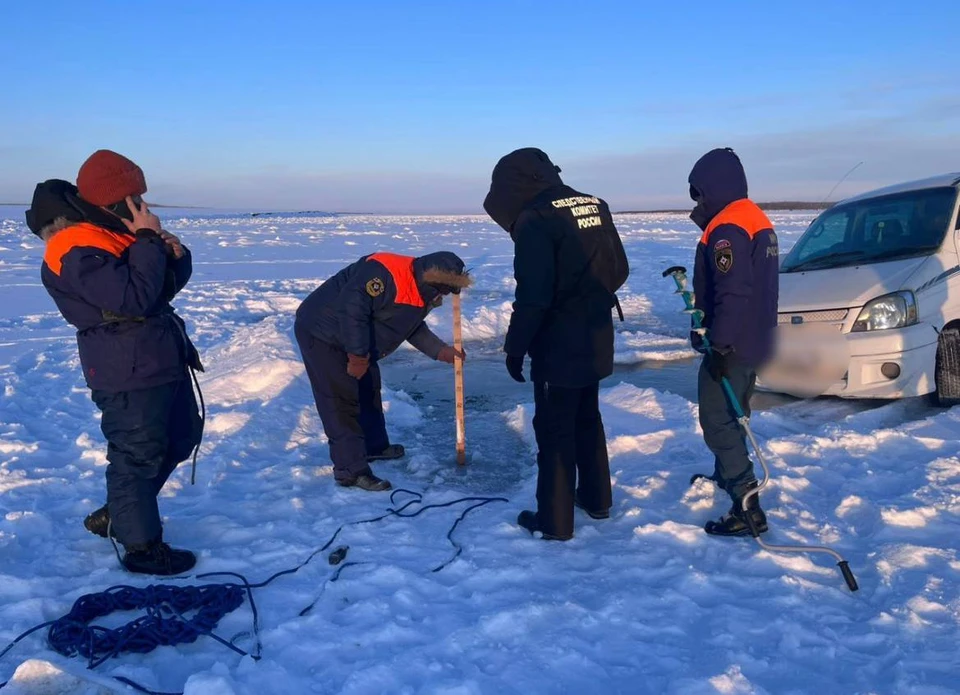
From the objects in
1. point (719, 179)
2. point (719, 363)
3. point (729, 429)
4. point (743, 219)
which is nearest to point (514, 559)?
point (729, 429)

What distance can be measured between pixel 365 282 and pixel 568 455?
1755 millimetres

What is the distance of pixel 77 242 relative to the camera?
3566mm

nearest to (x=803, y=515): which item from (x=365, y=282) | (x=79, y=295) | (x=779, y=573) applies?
(x=779, y=573)

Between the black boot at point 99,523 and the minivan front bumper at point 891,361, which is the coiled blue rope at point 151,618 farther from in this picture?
the minivan front bumper at point 891,361

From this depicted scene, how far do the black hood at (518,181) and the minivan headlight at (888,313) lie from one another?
3.61 m

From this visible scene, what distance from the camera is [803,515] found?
14.3ft

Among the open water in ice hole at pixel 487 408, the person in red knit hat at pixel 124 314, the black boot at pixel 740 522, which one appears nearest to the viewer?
the person in red knit hat at pixel 124 314

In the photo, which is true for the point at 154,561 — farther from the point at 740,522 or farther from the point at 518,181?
the point at 740,522

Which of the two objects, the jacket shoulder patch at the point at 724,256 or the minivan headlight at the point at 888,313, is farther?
the minivan headlight at the point at 888,313

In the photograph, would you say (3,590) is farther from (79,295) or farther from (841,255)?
(841,255)

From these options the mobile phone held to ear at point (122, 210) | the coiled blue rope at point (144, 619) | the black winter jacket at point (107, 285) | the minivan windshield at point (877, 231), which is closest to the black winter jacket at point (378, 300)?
the black winter jacket at point (107, 285)

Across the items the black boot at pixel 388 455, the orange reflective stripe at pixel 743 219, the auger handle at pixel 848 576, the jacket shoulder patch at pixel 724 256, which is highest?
the orange reflective stripe at pixel 743 219

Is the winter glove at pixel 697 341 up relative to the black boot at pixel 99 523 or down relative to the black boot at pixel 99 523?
up

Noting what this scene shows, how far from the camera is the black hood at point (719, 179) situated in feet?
13.0
